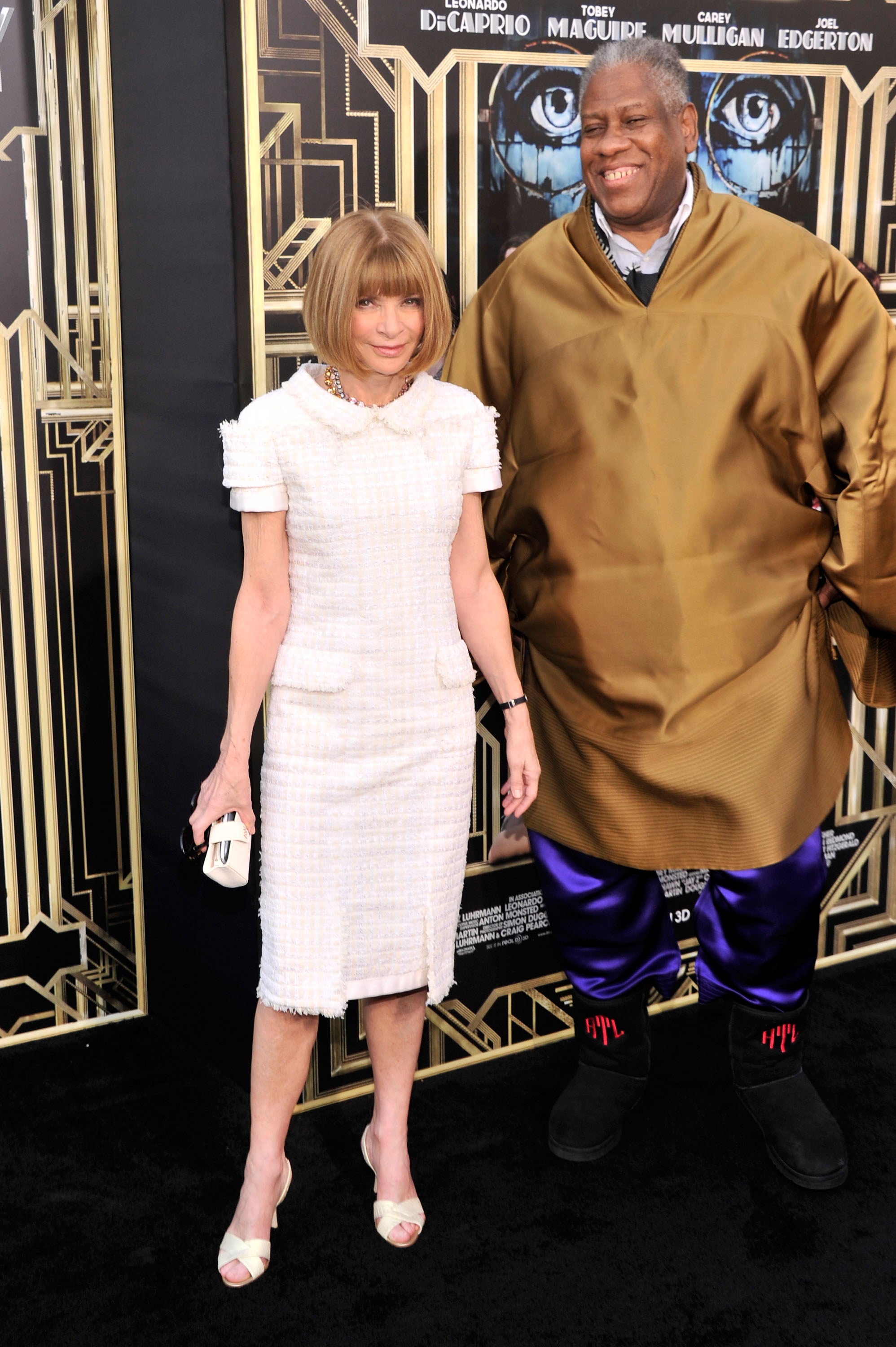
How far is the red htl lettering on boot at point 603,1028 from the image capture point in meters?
2.44

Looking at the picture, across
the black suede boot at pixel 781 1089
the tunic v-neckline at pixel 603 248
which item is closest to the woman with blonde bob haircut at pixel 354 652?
the tunic v-neckline at pixel 603 248

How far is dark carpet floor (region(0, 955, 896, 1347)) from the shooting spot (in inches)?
76.0

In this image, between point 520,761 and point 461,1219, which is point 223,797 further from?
point 461,1219

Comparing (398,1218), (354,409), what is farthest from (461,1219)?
(354,409)

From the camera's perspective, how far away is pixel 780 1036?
240 cm

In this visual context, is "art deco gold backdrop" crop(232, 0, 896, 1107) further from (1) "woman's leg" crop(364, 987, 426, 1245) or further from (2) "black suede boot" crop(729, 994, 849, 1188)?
(2) "black suede boot" crop(729, 994, 849, 1188)

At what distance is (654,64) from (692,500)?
657 millimetres

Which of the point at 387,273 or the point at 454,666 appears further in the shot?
the point at 454,666

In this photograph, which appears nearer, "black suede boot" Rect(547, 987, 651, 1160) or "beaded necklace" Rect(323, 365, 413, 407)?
"beaded necklace" Rect(323, 365, 413, 407)

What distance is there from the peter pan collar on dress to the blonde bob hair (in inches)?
2.0

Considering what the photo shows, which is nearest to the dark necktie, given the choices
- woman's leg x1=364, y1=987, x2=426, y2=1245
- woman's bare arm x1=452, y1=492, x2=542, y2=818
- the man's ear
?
the man's ear

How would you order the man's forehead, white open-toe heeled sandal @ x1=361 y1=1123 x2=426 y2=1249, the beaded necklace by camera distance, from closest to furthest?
Result: the beaded necklace < the man's forehead < white open-toe heeled sandal @ x1=361 y1=1123 x2=426 y2=1249

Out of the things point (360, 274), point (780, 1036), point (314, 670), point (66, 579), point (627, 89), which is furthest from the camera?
point (66, 579)

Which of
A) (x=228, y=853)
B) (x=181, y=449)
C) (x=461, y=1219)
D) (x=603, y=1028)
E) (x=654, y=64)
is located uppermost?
(x=654, y=64)
